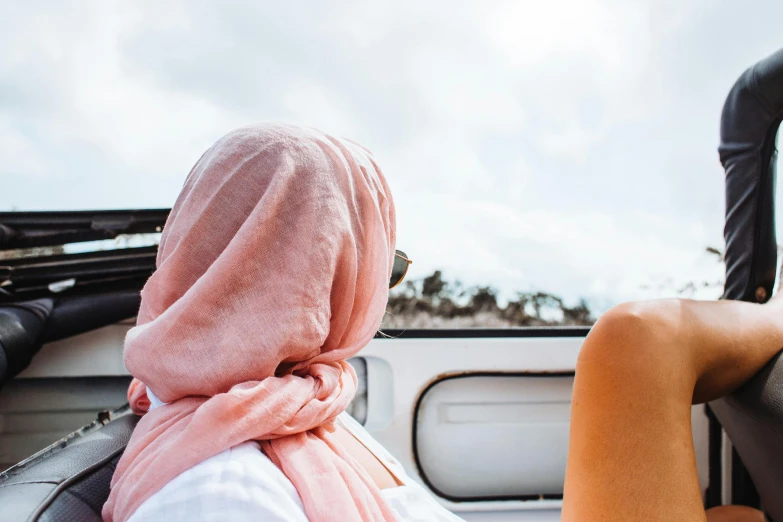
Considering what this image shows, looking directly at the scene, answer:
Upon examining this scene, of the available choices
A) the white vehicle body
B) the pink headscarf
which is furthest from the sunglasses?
the white vehicle body

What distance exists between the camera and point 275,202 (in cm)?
82

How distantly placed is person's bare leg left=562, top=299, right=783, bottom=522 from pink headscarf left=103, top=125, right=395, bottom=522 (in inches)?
17.8

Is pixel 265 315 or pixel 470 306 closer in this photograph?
pixel 265 315

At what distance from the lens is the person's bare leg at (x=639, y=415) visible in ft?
3.22

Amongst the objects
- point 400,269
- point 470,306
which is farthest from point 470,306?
point 400,269

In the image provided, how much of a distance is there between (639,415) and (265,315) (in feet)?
2.34

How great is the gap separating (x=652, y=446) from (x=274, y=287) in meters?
0.75

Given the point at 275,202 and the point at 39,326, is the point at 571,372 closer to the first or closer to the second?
the point at 275,202

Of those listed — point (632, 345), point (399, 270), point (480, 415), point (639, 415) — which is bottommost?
point (480, 415)

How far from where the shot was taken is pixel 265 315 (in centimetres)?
78

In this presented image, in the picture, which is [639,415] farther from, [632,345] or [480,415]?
[480,415]

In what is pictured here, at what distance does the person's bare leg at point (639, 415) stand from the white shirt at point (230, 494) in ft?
1.98

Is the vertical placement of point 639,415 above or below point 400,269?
below

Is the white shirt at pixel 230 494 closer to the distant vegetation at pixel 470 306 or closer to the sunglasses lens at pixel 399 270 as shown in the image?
the sunglasses lens at pixel 399 270
